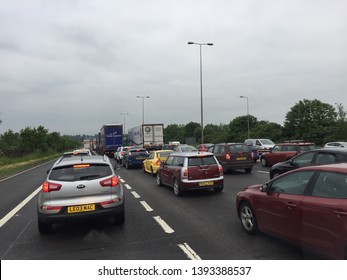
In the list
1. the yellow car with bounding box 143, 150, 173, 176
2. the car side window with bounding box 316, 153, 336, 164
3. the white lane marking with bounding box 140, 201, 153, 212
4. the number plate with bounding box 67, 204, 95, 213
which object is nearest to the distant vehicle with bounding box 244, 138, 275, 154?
the yellow car with bounding box 143, 150, 173, 176

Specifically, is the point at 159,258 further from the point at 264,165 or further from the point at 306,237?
the point at 264,165

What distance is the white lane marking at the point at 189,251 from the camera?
485 cm

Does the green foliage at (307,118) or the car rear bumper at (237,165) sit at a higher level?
the green foliage at (307,118)

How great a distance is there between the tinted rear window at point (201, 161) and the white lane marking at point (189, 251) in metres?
5.21

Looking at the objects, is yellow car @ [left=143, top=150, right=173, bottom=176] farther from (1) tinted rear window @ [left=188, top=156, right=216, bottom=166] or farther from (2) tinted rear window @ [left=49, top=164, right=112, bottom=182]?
(2) tinted rear window @ [left=49, top=164, right=112, bottom=182]

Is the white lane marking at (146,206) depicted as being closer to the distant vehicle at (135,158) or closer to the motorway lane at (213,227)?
the motorway lane at (213,227)

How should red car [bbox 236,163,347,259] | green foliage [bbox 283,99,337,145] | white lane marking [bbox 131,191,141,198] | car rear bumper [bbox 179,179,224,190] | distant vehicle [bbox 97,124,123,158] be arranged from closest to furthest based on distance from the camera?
red car [bbox 236,163,347,259] < car rear bumper [bbox 179,179,224,190] < white lane marking [bbox 131,191,141,198] < distant vehicle [bbox 97,124,123,158] < green foliage [bbox 283,99,337,145]

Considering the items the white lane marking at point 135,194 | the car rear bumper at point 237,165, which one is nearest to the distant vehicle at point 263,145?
the car rear bumper at point 237,165

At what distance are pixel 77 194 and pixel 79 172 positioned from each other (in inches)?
19.1

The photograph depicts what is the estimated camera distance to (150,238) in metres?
5.96

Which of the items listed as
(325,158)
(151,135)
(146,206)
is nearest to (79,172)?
(146,206)

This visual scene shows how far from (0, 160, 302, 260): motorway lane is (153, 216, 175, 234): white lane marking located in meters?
0.02

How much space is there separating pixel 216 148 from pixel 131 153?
754cm

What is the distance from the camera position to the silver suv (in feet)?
20.3
